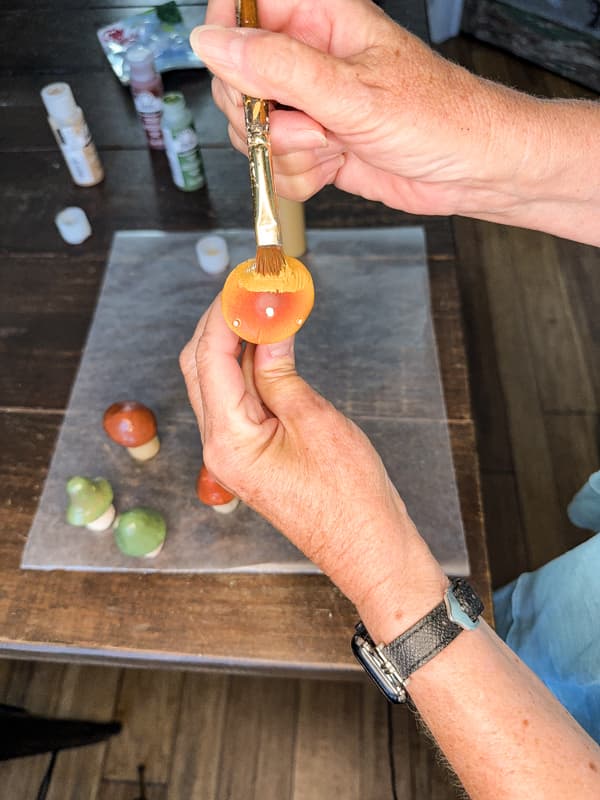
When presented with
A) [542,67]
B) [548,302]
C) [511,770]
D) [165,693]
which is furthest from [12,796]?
[542,67]

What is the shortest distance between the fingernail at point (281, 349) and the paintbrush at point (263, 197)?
84 mm

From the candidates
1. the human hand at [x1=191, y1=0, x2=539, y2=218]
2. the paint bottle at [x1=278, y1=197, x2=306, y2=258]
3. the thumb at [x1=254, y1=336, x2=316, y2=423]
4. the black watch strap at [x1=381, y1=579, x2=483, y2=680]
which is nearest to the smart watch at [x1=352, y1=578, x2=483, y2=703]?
the black watch strap at [x1=381, y1=579, x2=483, y2=680]

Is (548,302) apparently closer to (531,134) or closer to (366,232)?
(366,232)

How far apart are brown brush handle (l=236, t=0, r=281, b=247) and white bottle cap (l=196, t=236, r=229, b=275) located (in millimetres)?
381

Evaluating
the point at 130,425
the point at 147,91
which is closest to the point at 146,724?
the point at 130,425

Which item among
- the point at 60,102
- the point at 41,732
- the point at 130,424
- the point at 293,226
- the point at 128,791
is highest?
the point at 60,102

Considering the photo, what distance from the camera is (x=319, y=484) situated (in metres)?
0.55

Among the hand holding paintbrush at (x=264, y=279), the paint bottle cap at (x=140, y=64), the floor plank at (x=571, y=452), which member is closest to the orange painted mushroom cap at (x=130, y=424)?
the hand holding paintbrush at (x=264, y=279)

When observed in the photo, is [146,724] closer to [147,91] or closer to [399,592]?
[399,592]

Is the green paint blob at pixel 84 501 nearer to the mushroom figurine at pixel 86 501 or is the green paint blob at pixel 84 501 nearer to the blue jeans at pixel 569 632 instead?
the mushroom figurine at pixel 86 501

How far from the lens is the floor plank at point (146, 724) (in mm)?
1073

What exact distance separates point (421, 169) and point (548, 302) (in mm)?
1112

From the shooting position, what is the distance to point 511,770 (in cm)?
48

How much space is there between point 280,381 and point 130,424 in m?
0.22
